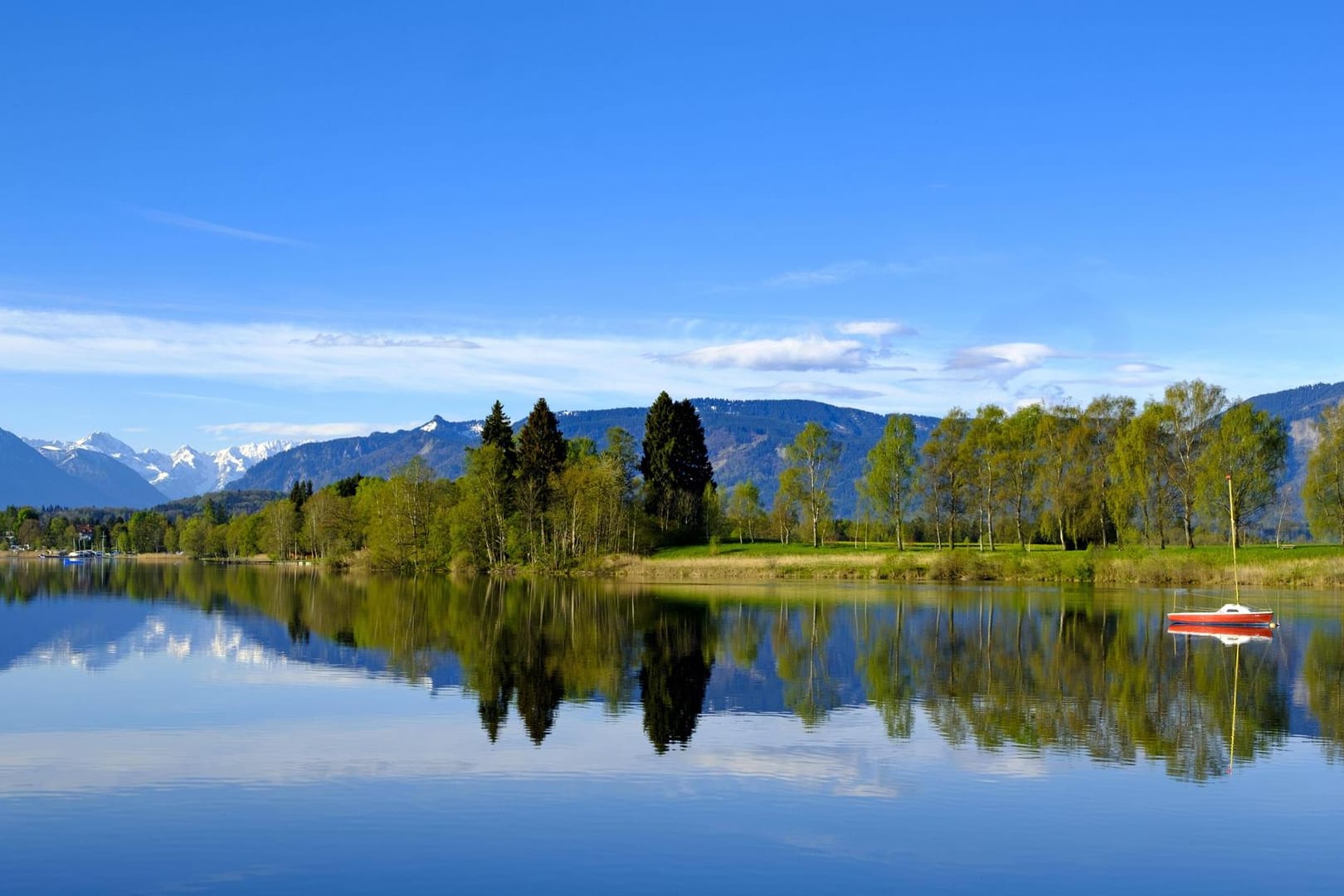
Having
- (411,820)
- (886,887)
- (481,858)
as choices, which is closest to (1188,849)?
(886,887)

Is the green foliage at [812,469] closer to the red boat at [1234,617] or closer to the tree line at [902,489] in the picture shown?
the tree line at [902,489]

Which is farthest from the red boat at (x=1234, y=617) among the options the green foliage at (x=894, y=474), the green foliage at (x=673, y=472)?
the green foliage at (x=673, y=472)

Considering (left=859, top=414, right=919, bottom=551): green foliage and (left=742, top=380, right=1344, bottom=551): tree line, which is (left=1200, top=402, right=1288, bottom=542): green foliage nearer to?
(left=742, top=380, right=1344, bottom=551): tree line

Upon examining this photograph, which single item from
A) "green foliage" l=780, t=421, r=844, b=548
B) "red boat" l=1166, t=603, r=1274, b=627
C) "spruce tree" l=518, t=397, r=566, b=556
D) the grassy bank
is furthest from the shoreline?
"red boat" l=1166, t=603, r=1274, b=627

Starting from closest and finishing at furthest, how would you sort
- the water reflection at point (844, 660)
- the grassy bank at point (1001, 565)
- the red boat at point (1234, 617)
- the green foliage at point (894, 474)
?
the water reflection at point (844, 660)
the red boat at point (1234, 617)
the grassy bank at point (1001, 565)
the green foliage at point (894, 474)

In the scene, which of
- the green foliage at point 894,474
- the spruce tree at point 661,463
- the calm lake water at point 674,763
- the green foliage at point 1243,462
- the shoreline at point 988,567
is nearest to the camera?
the calm lake water at point 674,763

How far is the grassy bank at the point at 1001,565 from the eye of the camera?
82.7 m

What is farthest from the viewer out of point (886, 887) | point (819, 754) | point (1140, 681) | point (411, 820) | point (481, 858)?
point (1140, 681)

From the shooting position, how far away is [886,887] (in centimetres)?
1633

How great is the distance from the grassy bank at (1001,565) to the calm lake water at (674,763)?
34.7 metres

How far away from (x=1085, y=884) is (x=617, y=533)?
329 ft

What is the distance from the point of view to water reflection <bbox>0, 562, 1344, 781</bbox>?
96.0ft

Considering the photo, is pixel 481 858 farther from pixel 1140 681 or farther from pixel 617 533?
pixel 617 533

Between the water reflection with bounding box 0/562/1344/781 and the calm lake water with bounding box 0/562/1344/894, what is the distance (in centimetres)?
23
